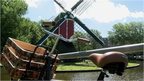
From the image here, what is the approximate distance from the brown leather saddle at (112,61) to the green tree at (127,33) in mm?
95271

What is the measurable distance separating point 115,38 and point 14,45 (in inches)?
3892

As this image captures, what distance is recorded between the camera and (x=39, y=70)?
378 cm

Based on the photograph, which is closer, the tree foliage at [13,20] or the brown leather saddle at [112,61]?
the brown leather saddle at [112,61]

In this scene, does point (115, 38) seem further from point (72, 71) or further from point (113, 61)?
point (113, 61)

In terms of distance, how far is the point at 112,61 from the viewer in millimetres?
2344

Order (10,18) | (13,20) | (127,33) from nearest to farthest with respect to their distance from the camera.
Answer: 1. (10,18)
2. (13,20)
3. (127,33)

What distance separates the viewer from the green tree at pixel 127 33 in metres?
98.0

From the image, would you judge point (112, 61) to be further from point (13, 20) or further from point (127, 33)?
point (127, 33)

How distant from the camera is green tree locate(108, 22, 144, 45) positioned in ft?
322

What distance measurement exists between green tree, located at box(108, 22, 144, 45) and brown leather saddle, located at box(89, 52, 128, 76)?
313ft

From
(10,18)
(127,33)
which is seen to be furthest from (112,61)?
(127,33)

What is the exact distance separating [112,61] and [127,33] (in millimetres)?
99334

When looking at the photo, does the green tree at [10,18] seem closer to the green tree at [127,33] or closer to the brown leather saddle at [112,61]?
the brown leather saddle at [112,61]

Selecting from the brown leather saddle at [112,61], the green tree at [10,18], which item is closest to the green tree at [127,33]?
the green tree at [10,18]
